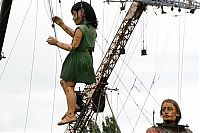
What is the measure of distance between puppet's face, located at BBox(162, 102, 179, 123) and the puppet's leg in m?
0.96

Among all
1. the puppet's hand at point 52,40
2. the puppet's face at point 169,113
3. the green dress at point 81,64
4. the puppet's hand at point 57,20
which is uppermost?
the puppet's hand at point 57,20

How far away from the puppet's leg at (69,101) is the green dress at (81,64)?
4cm

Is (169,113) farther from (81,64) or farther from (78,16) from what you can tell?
(78,16)

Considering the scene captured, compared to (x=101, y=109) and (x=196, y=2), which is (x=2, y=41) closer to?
(x=101, y=109)

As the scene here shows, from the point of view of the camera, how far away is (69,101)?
512cm

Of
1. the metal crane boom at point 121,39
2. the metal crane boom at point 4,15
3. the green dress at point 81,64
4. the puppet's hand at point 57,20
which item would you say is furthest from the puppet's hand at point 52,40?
the metal crane boom at point 121,39

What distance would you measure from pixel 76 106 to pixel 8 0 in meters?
1.67

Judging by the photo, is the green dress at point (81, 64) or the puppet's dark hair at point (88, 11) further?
the puppet's dark hair at point (88, 11)

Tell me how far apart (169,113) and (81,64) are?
105 cm

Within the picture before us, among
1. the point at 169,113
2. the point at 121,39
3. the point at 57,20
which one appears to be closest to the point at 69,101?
the point at 57,20

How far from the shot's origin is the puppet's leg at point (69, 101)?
5059 millimetres

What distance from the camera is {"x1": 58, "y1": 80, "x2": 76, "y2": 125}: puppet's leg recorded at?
16.6 ft

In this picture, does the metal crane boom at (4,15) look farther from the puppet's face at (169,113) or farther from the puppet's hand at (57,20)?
the puppet's face at (169,113)

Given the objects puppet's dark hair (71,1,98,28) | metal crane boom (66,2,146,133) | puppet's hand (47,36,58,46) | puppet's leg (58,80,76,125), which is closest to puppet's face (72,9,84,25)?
puppet's dark hair (71,1,98,28)
